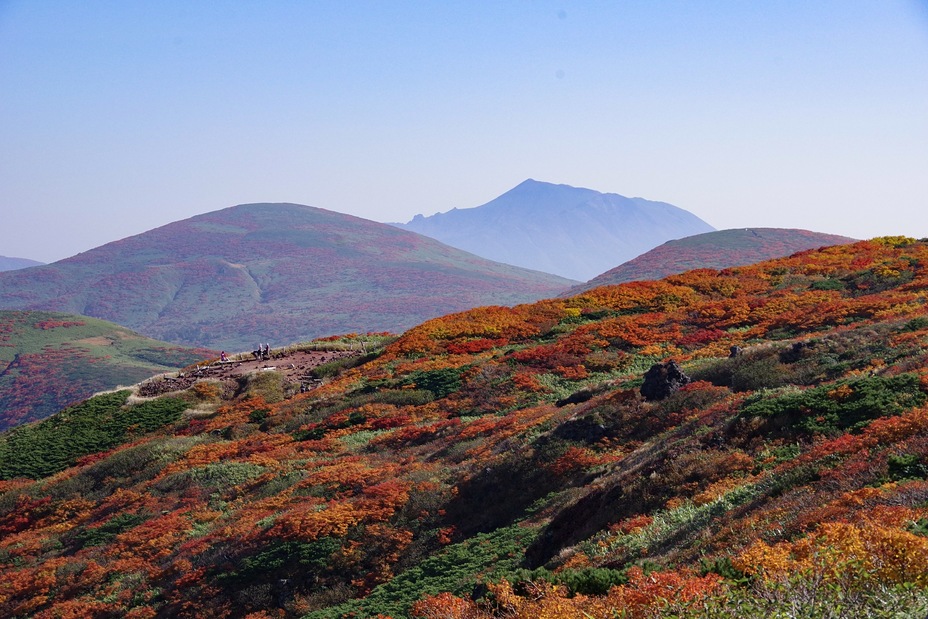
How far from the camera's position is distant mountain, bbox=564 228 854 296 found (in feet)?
482

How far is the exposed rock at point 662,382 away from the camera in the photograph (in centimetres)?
2262

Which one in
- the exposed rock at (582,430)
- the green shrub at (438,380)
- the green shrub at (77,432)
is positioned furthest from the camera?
the green shrub at (77,432)

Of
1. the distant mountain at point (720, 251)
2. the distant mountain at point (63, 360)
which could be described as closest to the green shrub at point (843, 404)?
the distant mountain at point (720, 251)

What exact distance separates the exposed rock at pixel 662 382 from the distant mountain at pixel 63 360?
430 ft

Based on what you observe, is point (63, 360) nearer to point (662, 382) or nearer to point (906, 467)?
point (662, 382)

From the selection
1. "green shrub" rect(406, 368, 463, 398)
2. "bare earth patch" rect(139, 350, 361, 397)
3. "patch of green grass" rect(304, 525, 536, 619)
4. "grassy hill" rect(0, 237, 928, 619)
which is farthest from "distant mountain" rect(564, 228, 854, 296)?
"patch of green grass" rect(304, 525, 536, 619)

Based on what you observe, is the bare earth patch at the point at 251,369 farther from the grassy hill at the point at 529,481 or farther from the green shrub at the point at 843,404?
the green shrub at the point at 843,404

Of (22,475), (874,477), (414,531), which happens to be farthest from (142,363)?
(874,477)

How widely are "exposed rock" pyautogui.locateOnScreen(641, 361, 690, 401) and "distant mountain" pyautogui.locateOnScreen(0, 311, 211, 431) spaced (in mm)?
131202

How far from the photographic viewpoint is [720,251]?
158250 mm

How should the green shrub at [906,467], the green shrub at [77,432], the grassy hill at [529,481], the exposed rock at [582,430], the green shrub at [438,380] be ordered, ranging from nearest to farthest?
1. the grassy hill at [529,481]
2. the green shrub at [906,467]
3. the exposed rock at [582,430]
4. the green shrub at [438,380]
5. the green shrub at [77,432]

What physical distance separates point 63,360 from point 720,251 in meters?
150

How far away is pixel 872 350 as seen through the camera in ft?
74.0

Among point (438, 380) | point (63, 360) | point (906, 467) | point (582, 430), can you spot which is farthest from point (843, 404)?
point (63, 360)
